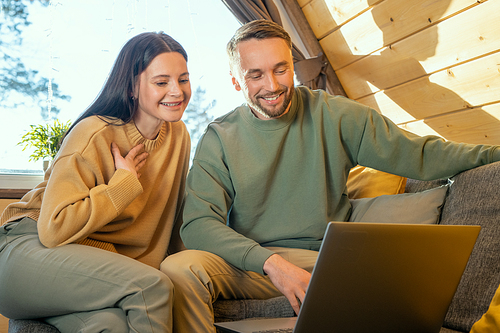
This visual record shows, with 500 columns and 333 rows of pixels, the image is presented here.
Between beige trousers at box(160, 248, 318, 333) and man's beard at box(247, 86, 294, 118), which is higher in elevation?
man's beard at box(247, 86, 294, 118)

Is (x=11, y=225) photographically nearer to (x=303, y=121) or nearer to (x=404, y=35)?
(x=303, y=121)

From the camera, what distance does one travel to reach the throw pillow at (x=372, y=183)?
1668mm

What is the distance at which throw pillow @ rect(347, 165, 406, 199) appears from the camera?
5.47ft

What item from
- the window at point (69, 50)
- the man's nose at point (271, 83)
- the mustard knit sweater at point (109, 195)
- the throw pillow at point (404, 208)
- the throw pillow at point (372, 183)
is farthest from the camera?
the window at point (69, 50)

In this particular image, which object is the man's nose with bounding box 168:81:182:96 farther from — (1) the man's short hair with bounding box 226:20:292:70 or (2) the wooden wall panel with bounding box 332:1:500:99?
(2) the wooden wall panel with bounding box 332:1:500:99

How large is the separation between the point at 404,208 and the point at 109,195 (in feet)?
3.30

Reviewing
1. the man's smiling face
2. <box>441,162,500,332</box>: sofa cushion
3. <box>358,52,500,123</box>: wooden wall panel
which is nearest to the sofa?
<box>441,162,500,332</box>: sofa cushion

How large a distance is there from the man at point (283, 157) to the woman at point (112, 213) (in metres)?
0.19

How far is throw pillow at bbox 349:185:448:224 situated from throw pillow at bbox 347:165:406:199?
0.13 m

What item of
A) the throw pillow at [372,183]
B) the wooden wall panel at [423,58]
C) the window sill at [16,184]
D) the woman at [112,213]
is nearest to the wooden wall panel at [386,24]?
the wooden wall panel at [423,58]

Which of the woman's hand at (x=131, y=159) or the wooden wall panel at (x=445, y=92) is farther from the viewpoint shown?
the wooden wall panel at (x=445, y=92)

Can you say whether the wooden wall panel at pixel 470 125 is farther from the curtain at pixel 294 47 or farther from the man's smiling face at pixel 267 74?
the man's smiling face at pixel 267 74

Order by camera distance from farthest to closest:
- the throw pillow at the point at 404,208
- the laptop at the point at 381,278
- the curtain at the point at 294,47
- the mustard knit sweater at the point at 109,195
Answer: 1. the curtain at the point at 294,47
2. the throw pillow at the point at 404,208
3. the mustard knit sweater at the point at 109,195
4. the laptop at the point at 381,278

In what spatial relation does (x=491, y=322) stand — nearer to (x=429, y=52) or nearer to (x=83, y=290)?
(x=83, y=290)
